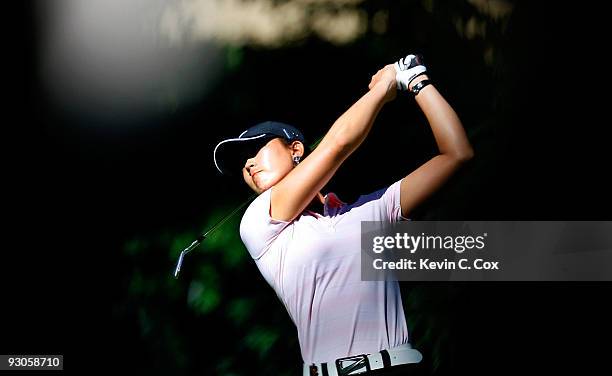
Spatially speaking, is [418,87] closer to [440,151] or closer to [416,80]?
[416,80]

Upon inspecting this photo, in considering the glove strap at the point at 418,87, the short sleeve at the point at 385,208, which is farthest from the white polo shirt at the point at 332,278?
the glove strap at the point at 418,87

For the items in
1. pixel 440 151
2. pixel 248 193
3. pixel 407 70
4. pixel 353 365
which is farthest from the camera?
pixel 248 193

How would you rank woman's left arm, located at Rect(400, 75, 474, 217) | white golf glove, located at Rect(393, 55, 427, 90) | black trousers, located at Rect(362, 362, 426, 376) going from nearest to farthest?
1. black trousers, located at Rect(362, 362, 426, 376)
2. woman's left arm, located at Rect(400, 75, 474, 217)
3. white golf glove, located at Rect(393, 55, 427, 90)

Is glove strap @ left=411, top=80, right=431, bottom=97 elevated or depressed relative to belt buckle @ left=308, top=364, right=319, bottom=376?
elevated

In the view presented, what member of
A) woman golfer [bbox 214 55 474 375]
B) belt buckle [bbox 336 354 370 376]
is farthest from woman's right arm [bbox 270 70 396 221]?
belt buckle [bbox 336 354 370 376]

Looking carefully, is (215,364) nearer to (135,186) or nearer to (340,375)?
(340,375)

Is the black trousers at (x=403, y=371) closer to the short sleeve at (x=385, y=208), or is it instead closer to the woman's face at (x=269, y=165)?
the short sleeve at (x=385, y=208)

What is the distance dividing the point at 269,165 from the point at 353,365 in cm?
88

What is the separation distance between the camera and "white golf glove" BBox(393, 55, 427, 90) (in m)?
3.25

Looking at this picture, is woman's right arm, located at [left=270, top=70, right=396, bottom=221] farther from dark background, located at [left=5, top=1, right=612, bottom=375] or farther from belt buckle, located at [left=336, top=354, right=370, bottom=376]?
belt buckle, located at [left=336, top=354, right=370, bottom=376]

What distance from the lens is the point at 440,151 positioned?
10.4 ft

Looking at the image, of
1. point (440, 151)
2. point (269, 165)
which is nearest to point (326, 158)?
point (269, 165)

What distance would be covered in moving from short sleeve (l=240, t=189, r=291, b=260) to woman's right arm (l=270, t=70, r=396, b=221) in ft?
0.10

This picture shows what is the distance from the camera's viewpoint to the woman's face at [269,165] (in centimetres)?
330
